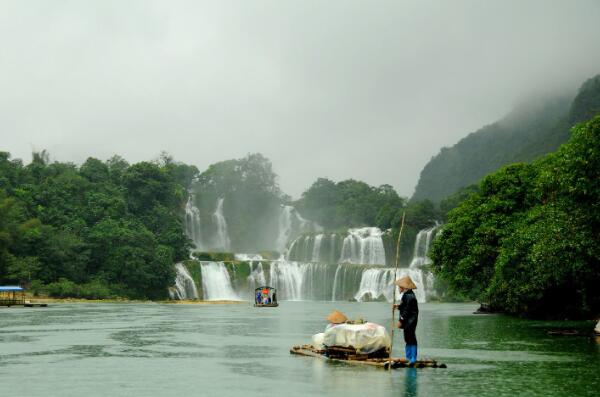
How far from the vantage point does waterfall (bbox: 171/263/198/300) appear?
90188 mm

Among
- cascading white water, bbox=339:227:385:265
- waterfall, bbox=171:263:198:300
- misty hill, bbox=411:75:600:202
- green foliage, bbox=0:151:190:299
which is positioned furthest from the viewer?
A: misty hill, bbox=411:75:600:202

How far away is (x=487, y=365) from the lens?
1812cm

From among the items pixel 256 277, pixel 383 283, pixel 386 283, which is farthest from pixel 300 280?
pixel 386 283

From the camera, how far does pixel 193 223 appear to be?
393 feet

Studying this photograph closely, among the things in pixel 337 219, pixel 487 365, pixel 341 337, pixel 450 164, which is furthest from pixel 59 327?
pixel 450 164

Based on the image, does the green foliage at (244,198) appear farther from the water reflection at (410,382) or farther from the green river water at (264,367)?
the water reflection at (410,382)

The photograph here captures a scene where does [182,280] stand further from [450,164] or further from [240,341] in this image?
[450,164]

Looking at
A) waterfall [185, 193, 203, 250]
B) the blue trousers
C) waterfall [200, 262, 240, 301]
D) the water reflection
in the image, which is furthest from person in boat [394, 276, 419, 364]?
waterfall [185, 193, 203, 250]

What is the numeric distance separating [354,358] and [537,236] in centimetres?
1725

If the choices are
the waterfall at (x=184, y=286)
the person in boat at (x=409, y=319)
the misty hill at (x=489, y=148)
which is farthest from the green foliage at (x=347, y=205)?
the person in boat at (x=409, y=319)

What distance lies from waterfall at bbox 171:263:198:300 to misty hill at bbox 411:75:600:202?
72495 millimetres

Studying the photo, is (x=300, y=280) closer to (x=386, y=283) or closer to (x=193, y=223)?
(x=386, y=283)

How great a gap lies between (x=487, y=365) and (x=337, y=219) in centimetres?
11477

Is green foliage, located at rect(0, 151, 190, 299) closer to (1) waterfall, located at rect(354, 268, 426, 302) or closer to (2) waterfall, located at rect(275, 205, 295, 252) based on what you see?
(2) waterfall, located at rect(275, 205, 295, 252)
